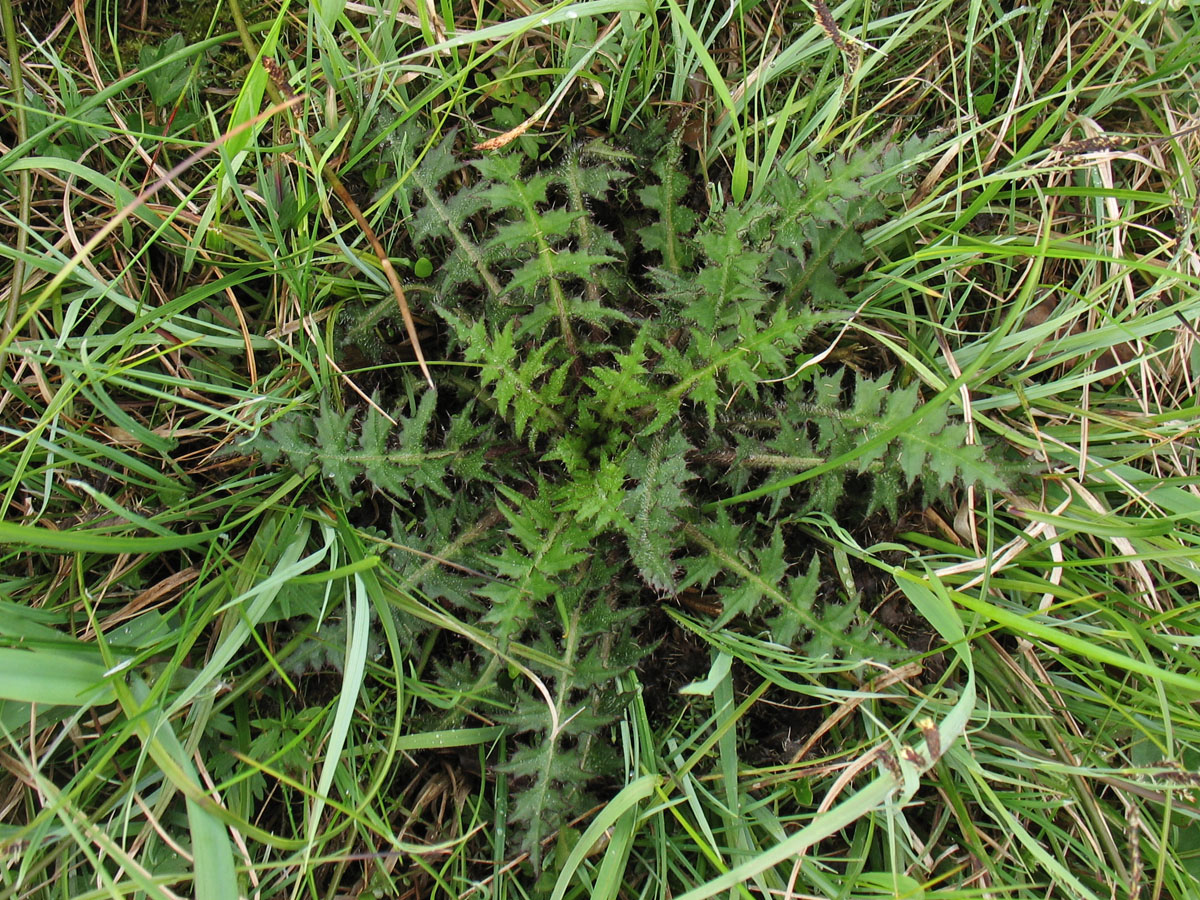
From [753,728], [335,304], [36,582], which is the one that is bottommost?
[753,728]

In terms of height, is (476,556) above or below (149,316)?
below

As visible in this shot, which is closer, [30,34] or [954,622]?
[954,622]

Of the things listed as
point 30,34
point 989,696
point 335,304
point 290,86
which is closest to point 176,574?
point 335,304

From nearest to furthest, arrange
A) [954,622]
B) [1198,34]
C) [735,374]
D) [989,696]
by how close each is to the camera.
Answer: [954,622] < [735,374] < [989,696] < [1198,34]

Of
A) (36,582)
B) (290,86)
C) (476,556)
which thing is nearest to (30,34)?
(290,86)

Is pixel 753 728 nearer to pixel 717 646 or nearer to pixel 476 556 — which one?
pixel 717 646

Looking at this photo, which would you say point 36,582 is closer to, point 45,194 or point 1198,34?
point 45,194

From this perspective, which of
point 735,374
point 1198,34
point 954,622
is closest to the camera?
point 954,622
